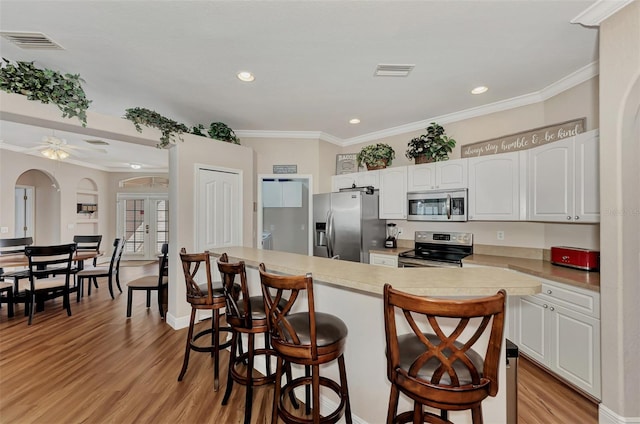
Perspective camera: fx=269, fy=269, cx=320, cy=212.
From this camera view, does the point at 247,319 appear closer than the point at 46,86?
Yes

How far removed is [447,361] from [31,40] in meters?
3.58

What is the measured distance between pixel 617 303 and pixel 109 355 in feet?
14.2

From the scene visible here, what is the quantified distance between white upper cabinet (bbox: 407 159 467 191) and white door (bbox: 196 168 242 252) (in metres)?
2.59

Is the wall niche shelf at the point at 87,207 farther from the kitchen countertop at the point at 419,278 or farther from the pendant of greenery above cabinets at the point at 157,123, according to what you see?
the kitchen countertop at the point at 419,278

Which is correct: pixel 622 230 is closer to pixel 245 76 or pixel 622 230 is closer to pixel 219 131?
pixel 245 76

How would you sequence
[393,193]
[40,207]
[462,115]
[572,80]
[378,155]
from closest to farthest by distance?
1. [572,80]
2. [462,115]
3. [393,193]
4. [378,155]
5. [40,207]

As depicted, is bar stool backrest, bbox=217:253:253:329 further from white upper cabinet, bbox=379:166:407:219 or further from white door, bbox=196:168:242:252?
white upper cabinet, bbox=379:166:407:219

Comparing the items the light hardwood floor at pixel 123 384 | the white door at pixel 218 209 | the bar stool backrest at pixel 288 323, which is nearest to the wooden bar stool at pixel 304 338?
the bar stool backrest at pixel 288 323

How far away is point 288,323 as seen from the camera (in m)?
1.42

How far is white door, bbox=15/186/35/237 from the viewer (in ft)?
21.3

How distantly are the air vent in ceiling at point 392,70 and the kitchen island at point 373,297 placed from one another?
6.20 ft

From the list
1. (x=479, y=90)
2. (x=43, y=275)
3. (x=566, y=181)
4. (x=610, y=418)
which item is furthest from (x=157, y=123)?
(x=610, y=418)

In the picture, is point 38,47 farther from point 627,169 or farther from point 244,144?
point 627,169

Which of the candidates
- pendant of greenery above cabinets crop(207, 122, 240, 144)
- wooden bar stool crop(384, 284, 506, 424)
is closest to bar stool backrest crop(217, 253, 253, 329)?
wooden bar stool crop(384, 284, 506, 424)
